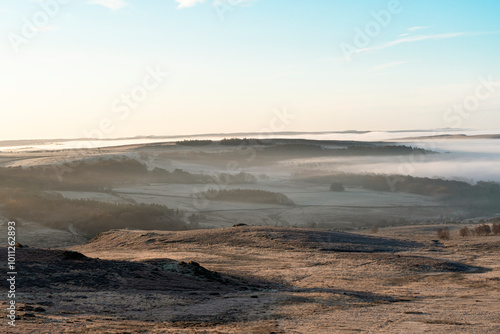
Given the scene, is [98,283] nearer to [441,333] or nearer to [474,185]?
[441,333]

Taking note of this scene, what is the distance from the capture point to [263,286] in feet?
53.6

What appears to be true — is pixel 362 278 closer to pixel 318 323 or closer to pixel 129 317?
Answer: pixel 318 323

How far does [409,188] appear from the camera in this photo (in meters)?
67.8

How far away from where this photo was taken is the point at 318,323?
11070mm

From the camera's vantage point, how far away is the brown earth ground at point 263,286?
429 inches

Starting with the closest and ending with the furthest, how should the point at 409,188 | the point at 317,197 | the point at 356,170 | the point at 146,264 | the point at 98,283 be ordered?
the point at 98,283
the point at 146,264
the point at 317,197
the point at 409,188
the point at 356,170

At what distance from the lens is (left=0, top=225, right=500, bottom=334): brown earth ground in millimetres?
10898

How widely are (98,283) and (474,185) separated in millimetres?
62379

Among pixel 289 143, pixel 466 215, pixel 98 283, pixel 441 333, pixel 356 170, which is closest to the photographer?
pixel 441 333

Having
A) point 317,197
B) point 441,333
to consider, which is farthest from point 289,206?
point 441,333

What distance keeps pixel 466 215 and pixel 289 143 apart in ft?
171

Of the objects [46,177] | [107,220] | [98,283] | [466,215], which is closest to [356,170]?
[466,215]

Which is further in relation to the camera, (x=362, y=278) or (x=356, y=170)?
Answer: (x=356, y=170)

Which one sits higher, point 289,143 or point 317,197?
point 289,143
